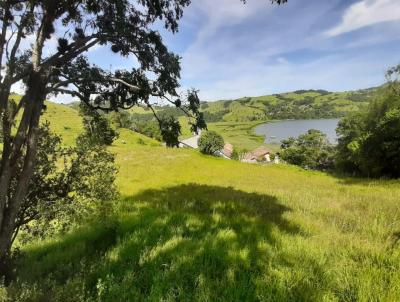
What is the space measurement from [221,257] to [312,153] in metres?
116

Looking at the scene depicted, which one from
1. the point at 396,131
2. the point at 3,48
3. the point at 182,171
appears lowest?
the point at 182,171

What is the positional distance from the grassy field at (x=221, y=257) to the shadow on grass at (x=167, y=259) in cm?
2

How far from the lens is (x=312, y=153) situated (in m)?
115

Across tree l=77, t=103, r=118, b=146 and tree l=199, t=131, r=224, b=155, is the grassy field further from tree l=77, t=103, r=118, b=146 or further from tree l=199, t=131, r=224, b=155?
tree l=199, t=131, r=224, b=155

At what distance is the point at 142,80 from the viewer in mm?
8445

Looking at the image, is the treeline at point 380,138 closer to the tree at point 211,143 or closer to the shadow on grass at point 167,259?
the shadow on grass at point 167,259

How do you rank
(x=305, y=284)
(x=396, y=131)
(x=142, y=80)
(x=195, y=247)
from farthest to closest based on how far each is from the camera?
(x=396, y=131) → (x=142, y=80) → (x=195, y=247) → (x=305, y=284)

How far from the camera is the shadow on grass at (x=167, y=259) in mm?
4891

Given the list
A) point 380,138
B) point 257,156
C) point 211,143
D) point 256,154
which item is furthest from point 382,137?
point 256,154

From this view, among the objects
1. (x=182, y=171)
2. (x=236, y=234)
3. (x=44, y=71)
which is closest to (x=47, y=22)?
(x=44, y=71)

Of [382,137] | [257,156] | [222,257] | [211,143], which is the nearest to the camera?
[222,257]

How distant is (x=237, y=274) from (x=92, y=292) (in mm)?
2382

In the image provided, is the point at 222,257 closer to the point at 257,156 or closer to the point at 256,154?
the point at 257,156

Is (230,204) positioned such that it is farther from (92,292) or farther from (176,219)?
(92,292)
